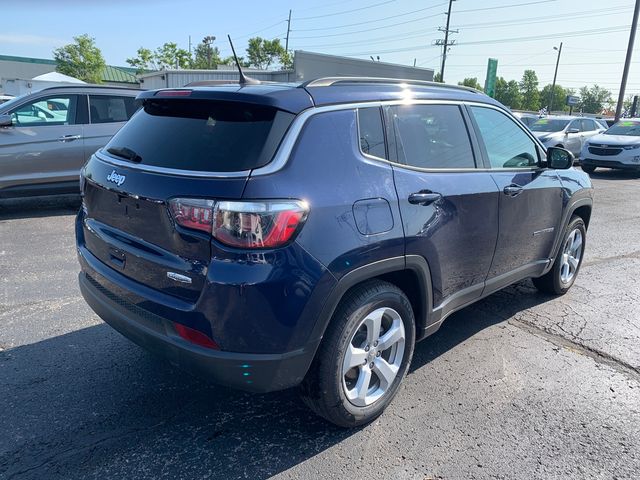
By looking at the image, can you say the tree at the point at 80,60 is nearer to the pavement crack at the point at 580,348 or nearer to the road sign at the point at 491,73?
the road sign at the point at 491,73

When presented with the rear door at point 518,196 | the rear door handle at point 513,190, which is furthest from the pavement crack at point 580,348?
the rear door handle at point 513,190

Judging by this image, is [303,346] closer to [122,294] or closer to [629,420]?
[122,294]

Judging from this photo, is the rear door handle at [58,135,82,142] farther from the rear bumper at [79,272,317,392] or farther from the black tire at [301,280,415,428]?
the black tire at [301,280,415,428]

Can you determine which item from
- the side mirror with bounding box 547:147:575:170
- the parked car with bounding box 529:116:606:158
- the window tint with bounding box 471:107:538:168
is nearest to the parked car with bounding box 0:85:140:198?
the window tint with bounding box 471:107:538:168

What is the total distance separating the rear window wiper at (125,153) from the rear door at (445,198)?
142 centimetres

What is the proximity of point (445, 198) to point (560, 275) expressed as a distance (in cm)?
242

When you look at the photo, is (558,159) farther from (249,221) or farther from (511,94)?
(511,94)

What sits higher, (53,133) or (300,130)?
(300,130)

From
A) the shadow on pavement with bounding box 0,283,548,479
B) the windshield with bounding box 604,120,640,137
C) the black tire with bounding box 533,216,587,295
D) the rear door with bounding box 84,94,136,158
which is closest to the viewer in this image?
the shadow on pavement with bounding box 0,283,548,479

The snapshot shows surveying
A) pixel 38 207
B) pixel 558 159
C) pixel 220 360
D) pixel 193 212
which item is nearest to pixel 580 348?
pixel 558 159

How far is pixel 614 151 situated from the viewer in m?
14.5

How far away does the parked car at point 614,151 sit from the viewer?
47.1 feet

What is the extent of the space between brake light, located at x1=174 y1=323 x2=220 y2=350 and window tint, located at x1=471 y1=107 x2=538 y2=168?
8.02 ft

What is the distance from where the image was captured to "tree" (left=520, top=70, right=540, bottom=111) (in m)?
109
